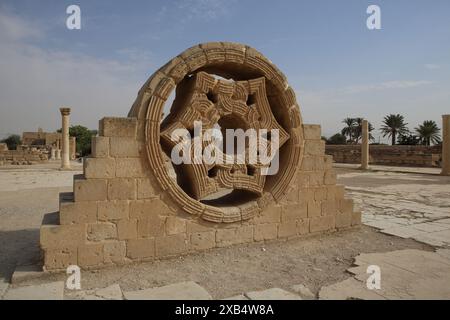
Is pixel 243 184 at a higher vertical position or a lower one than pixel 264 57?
lower

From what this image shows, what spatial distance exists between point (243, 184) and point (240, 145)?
22.7 inches

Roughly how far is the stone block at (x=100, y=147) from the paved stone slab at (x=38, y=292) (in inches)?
55.2

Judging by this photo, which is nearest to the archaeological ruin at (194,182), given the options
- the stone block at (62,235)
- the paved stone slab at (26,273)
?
the stone block at (62,235)

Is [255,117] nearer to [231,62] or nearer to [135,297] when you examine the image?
[231,62]

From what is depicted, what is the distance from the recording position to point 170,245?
3.86 metres

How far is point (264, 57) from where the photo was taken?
452cm

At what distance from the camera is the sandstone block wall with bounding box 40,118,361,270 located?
11.1 feet

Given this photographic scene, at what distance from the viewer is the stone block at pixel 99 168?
3.51 m

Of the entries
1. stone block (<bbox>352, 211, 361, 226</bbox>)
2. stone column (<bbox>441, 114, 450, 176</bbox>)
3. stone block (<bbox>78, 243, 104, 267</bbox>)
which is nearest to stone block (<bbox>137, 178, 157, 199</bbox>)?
stone block (<bbox>78, 243, 104, 267</bbox>)

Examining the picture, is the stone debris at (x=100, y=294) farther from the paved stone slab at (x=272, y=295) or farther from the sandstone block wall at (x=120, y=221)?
the paved stone slab at (x=272, y=295)

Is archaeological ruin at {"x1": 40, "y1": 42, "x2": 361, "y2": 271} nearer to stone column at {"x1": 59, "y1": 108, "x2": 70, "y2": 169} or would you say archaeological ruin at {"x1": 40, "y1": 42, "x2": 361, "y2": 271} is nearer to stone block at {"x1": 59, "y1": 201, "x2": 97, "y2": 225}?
stone block at {"x1": 59, "y1": 201, "x2": 97, "y2": 225}

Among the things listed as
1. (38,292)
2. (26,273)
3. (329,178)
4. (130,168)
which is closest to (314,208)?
(329,178)

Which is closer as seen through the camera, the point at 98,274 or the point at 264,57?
the point at 98,274

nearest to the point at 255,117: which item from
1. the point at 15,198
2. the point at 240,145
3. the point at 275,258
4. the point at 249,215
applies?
the point at 240,145
